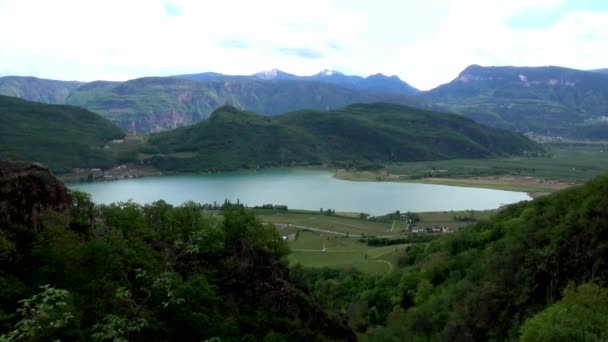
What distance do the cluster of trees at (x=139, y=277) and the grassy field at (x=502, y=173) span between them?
109469 millimetres

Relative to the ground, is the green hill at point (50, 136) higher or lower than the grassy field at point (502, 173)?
higher

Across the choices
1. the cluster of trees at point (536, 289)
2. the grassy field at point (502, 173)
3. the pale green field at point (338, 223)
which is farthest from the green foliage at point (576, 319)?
the grassy field at point (502, 173)

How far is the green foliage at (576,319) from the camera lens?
12531mm

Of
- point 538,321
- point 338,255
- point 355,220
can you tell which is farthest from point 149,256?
point 355,220

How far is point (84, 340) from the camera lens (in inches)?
436

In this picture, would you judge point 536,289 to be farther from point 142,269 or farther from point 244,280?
point 142,269

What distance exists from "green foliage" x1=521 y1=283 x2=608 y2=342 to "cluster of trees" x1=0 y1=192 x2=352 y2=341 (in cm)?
862

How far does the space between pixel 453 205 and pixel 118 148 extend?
12975 centimetres

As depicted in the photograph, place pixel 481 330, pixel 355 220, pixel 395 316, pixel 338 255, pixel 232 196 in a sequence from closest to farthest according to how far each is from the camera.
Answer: pixel 481 330, pixel 395 316, pixel 338 255, pixel 355 220, pixel 232 196

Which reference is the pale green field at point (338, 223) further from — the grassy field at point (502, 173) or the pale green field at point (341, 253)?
the grassy field at point (502, 173)

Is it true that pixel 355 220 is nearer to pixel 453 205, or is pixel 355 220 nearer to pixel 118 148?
pixel 453 205

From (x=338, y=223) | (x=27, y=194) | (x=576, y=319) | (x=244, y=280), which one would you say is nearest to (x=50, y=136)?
(x=338, y=223)

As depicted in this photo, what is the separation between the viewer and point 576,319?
1290 cm

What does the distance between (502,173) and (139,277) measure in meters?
154
